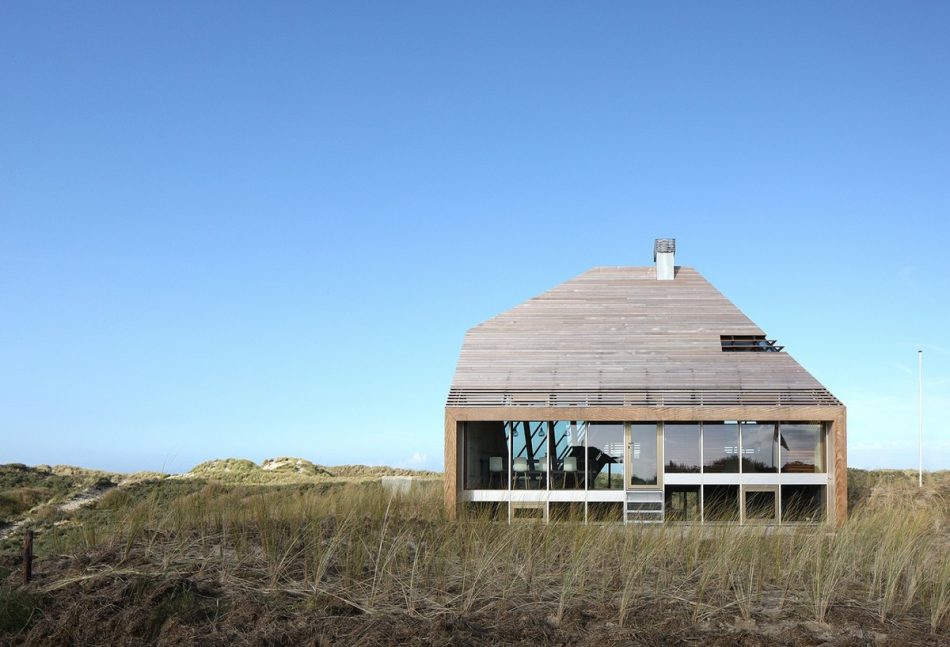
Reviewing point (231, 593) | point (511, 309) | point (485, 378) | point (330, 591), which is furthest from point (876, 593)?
point (511, 309)

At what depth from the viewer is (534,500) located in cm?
1778

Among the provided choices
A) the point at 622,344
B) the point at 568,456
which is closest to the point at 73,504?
the point at 568,456

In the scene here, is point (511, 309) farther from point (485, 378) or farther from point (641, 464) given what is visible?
point (641, 464)

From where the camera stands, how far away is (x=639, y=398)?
18172 mm

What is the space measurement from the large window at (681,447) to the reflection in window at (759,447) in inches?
36.0

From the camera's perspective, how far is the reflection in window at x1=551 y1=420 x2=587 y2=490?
17781 mm

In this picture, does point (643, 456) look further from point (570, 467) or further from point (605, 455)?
point (570, 467)

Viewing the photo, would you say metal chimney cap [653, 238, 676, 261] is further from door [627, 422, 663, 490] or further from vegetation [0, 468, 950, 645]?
vegetation [0, 468, 950, 645]

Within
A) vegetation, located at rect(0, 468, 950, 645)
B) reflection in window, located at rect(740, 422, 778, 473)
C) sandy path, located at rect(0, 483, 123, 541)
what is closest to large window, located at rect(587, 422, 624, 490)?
reflection in window, located at rect(740, 422, 778, 473)

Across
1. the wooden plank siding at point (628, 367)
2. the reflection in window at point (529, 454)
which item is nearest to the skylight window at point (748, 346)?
the wooden plank siding at point (628, 367)

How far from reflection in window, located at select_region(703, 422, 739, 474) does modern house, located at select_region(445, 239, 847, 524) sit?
0.9 inches

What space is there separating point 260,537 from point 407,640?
3816 millimetres

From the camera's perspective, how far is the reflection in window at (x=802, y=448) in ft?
58.7

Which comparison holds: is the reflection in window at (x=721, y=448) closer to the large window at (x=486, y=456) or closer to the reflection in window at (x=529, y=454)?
the reflection in window at (x=529, y=454)
